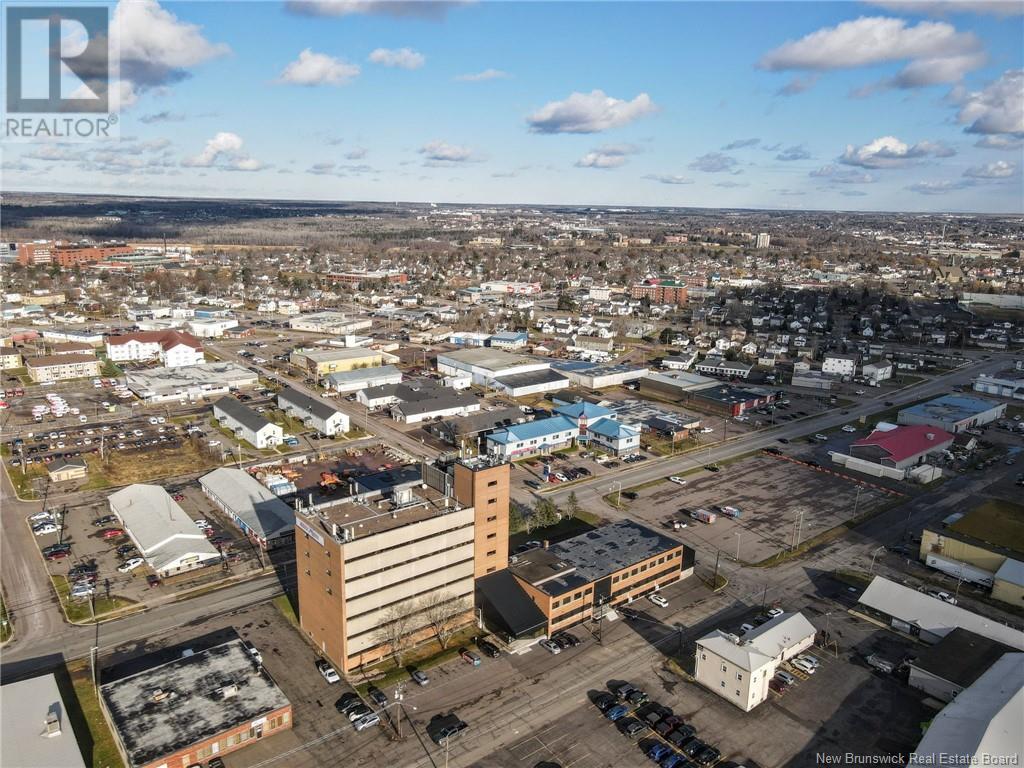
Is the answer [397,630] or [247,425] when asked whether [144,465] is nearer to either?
[247,425]

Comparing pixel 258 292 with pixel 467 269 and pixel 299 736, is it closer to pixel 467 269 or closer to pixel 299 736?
pixel 467 269

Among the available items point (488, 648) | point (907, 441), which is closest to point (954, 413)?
point (907, 441)

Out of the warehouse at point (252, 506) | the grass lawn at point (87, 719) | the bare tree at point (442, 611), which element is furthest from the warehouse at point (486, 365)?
the grass lawn at point (87, 719)

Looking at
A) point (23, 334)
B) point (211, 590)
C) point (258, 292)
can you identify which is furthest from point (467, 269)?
point (211, 590)

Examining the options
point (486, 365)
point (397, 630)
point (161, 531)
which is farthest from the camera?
point (486, 365)

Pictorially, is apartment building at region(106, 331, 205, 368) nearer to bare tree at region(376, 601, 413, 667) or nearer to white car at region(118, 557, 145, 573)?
white car at region(118, 557, 145, 573)

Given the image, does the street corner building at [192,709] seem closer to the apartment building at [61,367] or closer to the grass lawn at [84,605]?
the grass lawn at [84,605]

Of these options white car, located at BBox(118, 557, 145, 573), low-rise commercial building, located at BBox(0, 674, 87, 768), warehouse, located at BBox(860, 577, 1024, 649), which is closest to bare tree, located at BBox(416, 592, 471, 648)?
low-rise commercial building, located at BBox(0, 674, 87, 768)
